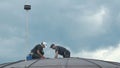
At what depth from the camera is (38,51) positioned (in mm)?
76250

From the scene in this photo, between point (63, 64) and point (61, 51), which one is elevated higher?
point (61, 51)

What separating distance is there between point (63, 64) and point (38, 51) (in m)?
3.04

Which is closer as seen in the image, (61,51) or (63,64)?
(63,64)

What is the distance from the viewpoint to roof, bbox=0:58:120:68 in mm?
73812

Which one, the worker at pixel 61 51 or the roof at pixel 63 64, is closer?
the roof at pixel 63 64

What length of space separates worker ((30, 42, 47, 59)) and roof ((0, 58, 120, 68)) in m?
0.58

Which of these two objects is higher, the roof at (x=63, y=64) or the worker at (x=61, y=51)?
the worker at (x=61, y=51)

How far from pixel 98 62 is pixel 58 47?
345cm

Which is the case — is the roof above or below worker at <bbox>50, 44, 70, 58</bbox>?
below

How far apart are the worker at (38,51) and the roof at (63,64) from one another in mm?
576

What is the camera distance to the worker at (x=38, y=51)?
75800mm

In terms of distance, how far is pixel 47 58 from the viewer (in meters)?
79.6

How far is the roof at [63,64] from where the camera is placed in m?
73.8

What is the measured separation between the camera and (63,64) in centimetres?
7406
